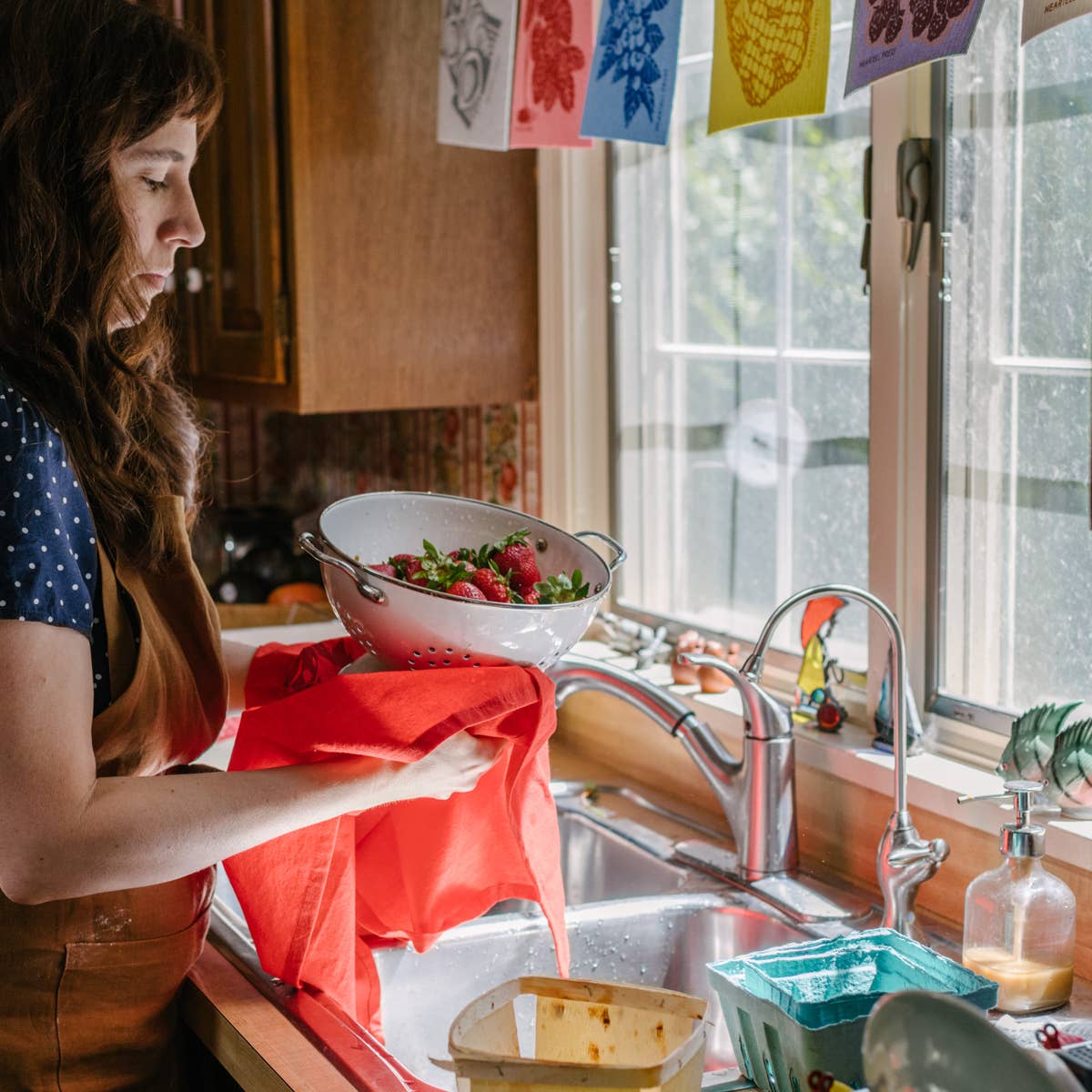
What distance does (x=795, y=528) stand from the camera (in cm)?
184

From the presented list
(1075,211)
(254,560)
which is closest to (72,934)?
(1075,211)

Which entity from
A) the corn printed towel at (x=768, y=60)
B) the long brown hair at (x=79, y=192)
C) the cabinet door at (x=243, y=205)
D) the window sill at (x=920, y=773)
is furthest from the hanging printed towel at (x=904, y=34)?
the cabinet door at (x=243, y=205)

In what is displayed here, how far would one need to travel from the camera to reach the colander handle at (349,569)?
1153 mm

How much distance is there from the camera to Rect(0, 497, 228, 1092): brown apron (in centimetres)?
117

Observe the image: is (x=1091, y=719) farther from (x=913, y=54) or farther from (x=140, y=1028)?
(x=140, y=1028)

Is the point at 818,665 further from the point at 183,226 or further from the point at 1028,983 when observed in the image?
the point at 183,226

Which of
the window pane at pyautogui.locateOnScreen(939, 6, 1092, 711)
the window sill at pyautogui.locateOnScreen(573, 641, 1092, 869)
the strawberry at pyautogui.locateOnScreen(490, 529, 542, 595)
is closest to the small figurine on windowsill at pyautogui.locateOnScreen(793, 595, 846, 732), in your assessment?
the window sill at pyautogui.locateOnScreen(573, 641, 1092, 869)

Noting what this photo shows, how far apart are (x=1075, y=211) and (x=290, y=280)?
3.81 ft

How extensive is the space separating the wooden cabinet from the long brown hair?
896mm

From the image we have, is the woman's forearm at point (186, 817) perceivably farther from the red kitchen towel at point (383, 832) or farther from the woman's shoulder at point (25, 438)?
the woman's shoulder at point (25, 438)

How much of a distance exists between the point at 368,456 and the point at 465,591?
1750mm

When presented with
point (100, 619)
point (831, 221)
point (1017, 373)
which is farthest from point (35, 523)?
point (831, 221)

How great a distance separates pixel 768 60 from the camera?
1.42m

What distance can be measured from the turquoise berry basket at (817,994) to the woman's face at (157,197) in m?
0.74
